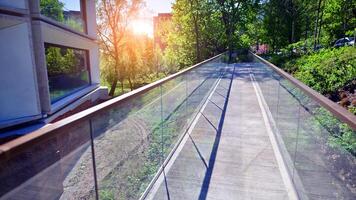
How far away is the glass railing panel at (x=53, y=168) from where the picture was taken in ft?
4.31

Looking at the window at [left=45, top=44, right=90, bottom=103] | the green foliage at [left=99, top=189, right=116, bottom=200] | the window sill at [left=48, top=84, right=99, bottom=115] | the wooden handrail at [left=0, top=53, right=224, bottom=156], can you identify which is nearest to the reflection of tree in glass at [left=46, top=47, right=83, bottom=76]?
the window at [left=45, top=44, right=90, bottom=103]

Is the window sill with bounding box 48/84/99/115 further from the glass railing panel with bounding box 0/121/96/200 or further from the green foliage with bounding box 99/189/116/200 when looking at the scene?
the glass railing panel with bounding box 0/121/96/200

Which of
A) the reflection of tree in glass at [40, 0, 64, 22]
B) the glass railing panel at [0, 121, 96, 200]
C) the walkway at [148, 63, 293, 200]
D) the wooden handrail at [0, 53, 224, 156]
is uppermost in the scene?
the reflection of tree in glass at [40, 0, 64, 22]

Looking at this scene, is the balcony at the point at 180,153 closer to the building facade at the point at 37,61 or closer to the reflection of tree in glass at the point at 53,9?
the building facade at the point at 37,61

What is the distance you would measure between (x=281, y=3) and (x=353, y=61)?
23.7 metres

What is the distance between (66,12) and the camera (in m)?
12.8

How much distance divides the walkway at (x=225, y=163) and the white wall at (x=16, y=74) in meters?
6.13

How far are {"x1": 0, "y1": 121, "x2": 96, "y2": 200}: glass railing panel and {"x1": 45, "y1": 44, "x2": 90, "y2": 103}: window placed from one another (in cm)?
956

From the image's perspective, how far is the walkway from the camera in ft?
11.1

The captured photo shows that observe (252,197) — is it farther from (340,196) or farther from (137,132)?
(137,132)

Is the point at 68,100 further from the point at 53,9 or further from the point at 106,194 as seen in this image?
the point at 106,194

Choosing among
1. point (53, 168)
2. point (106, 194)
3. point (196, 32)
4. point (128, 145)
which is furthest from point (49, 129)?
point (196, 32)

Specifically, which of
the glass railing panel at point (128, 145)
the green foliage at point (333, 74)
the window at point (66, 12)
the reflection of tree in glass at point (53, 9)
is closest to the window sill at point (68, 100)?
the window at point (66, 12)

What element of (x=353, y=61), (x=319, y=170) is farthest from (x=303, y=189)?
Answer: (x=353, y=61)
